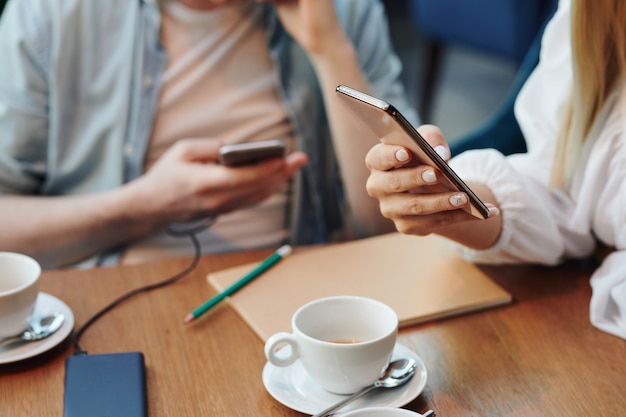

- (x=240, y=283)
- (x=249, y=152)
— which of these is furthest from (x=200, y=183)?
(x=240, y=283)

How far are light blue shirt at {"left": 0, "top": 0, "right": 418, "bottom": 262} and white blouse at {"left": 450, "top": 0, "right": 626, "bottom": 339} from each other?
43 cm

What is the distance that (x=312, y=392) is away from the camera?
698 mm

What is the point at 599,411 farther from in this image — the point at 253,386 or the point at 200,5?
the point at 200,5

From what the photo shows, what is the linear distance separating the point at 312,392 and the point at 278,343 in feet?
0.17

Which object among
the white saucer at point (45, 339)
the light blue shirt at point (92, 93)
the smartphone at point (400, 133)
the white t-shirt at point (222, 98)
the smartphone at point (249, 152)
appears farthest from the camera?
the white t-shirt at point (222, 98)

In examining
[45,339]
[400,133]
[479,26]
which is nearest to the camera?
[400,133]

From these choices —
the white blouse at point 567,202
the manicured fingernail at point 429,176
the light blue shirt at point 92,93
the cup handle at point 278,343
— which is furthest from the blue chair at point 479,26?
the cup handle at point 278,343

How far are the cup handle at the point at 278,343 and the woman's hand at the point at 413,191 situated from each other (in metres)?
0.18

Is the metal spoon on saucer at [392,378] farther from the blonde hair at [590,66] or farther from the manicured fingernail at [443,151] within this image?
the blonde hair at [590,66]

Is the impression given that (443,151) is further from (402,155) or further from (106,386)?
(106,386)

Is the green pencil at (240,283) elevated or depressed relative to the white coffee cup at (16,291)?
depressed

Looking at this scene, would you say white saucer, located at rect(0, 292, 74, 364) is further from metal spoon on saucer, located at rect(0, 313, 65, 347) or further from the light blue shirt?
the light blue shirt

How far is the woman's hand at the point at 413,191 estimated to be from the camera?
72 cm

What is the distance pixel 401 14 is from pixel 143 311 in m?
3.79
